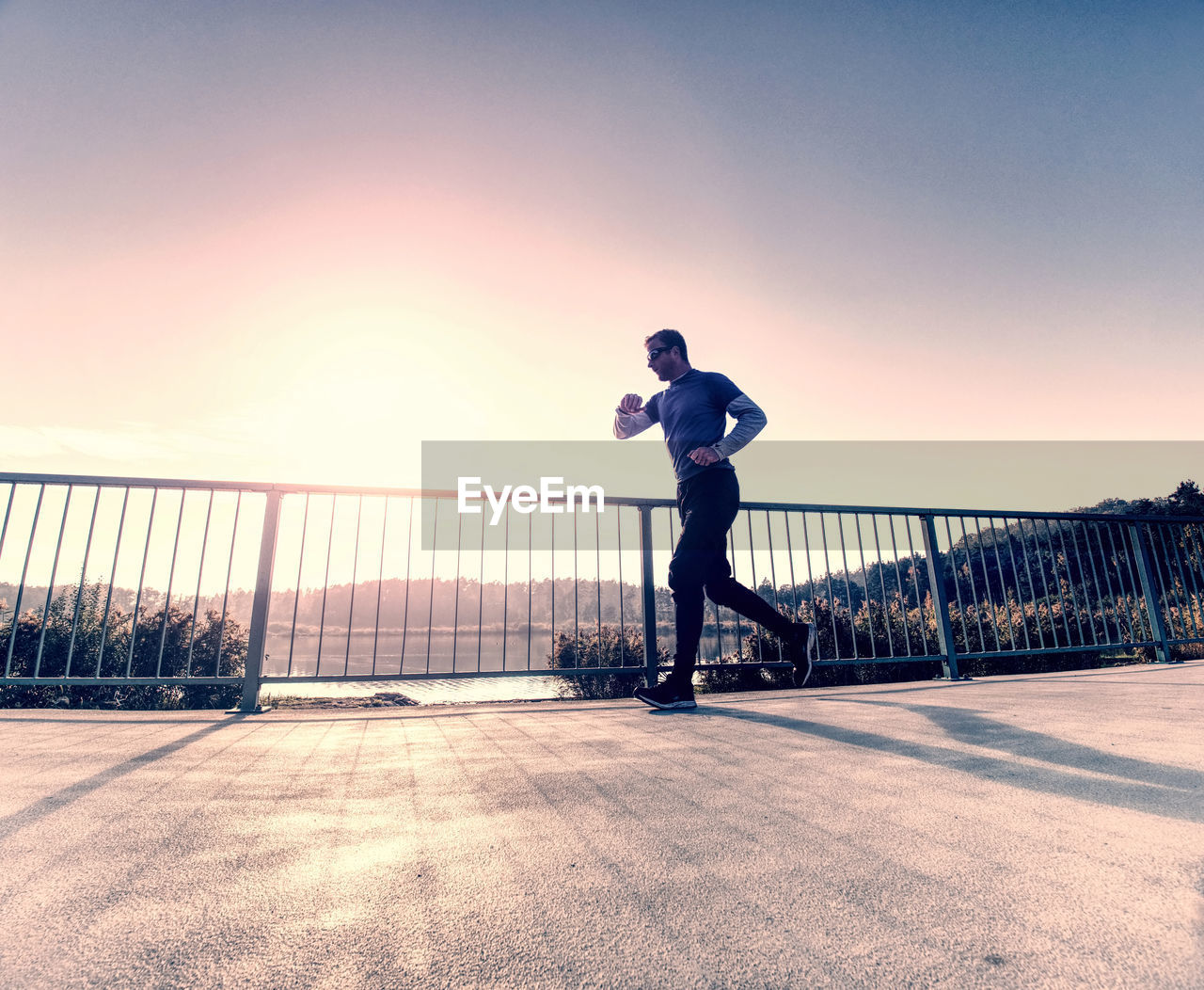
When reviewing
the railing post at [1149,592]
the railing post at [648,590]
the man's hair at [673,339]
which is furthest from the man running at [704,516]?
the railing post at [1149,592]

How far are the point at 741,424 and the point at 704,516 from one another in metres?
0.54

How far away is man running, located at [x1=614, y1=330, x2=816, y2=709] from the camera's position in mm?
2992

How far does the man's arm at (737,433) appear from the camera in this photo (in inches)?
117

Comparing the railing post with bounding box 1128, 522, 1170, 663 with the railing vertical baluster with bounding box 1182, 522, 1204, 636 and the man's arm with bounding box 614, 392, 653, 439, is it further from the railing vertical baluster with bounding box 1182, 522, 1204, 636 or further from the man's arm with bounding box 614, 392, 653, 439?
the man's arm with bounding box 614, 392, 653, 439

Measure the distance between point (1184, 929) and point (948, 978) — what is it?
36 centimetres

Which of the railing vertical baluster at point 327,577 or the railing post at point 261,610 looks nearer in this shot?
the railing post at point 261,610

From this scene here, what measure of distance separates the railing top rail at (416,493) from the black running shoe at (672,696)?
4.67ft

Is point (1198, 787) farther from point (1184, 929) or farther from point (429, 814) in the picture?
point (429, 814)

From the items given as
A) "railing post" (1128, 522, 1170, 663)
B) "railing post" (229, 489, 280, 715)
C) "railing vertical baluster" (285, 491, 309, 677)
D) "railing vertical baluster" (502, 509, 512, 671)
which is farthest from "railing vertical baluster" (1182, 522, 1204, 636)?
"railing post" (229, 489, 280, 715)

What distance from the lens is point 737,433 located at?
3051mm

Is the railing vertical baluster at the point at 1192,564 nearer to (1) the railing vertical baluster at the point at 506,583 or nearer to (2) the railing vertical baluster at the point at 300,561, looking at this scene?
(1) the railing vertical baluster at the point at 506,583

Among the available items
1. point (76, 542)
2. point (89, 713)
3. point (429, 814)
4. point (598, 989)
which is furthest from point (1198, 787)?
point (76, 542)

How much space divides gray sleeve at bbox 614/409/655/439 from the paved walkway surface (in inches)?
73.3

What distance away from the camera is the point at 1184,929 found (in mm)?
729
